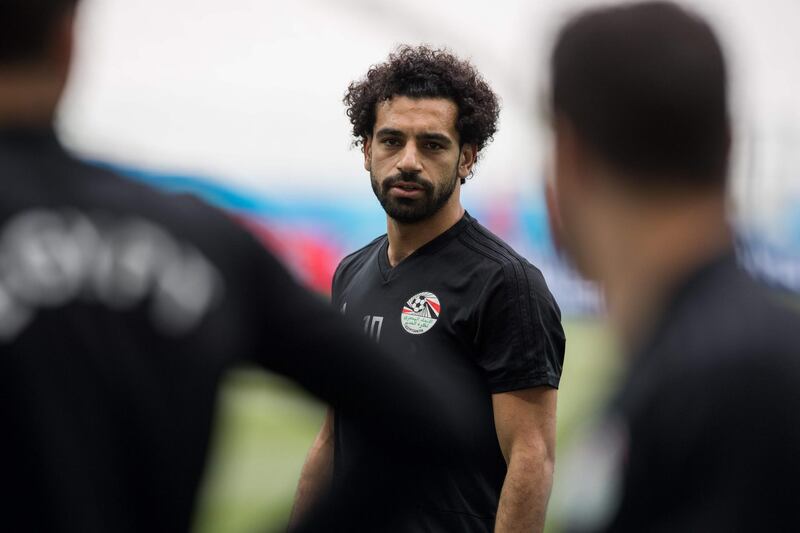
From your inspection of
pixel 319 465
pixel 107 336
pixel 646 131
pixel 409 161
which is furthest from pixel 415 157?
pixel 107 336

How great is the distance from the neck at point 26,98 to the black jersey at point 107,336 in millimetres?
15

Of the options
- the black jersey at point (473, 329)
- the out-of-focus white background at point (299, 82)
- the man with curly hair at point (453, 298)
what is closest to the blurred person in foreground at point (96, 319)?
the man with curly hair at point (453, 298)

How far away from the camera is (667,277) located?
113 cm

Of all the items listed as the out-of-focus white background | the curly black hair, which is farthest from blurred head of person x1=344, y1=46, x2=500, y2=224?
the out-of-focus white background

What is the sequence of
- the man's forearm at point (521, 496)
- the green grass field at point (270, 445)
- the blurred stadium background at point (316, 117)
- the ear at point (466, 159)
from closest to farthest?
the man's forearm at point (521, 496) < the ear at point (466, 159) < the green grass field at point (270, 445) < the blurred stadium background at point (316, 117)

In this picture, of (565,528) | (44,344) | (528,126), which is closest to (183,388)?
(44,344)

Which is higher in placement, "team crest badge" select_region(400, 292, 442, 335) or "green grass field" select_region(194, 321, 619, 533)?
"team crest badge" select_region(400, 292, 442, 335)

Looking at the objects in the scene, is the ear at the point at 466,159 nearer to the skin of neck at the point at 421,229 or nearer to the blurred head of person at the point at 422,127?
the blurred head of person at the point at 422,127

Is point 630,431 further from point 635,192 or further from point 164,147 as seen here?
point 164,147

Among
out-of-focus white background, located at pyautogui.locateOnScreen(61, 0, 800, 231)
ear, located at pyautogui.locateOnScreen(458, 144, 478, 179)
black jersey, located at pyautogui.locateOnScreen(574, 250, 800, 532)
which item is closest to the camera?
black jersey, located at pyautogui.locateOnScreen(574, 250, 800, 532)

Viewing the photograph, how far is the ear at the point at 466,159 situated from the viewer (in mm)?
2908

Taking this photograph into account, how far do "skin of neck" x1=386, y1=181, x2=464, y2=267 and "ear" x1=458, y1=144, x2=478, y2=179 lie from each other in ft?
0.43

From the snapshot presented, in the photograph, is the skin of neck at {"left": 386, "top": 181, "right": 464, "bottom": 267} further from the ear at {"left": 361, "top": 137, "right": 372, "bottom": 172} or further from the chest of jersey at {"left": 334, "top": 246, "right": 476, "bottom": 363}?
the ear at {"left": 361, "top": 137, "right": 372, "bottom": 172}

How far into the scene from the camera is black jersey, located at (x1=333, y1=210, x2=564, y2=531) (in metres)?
2.41
